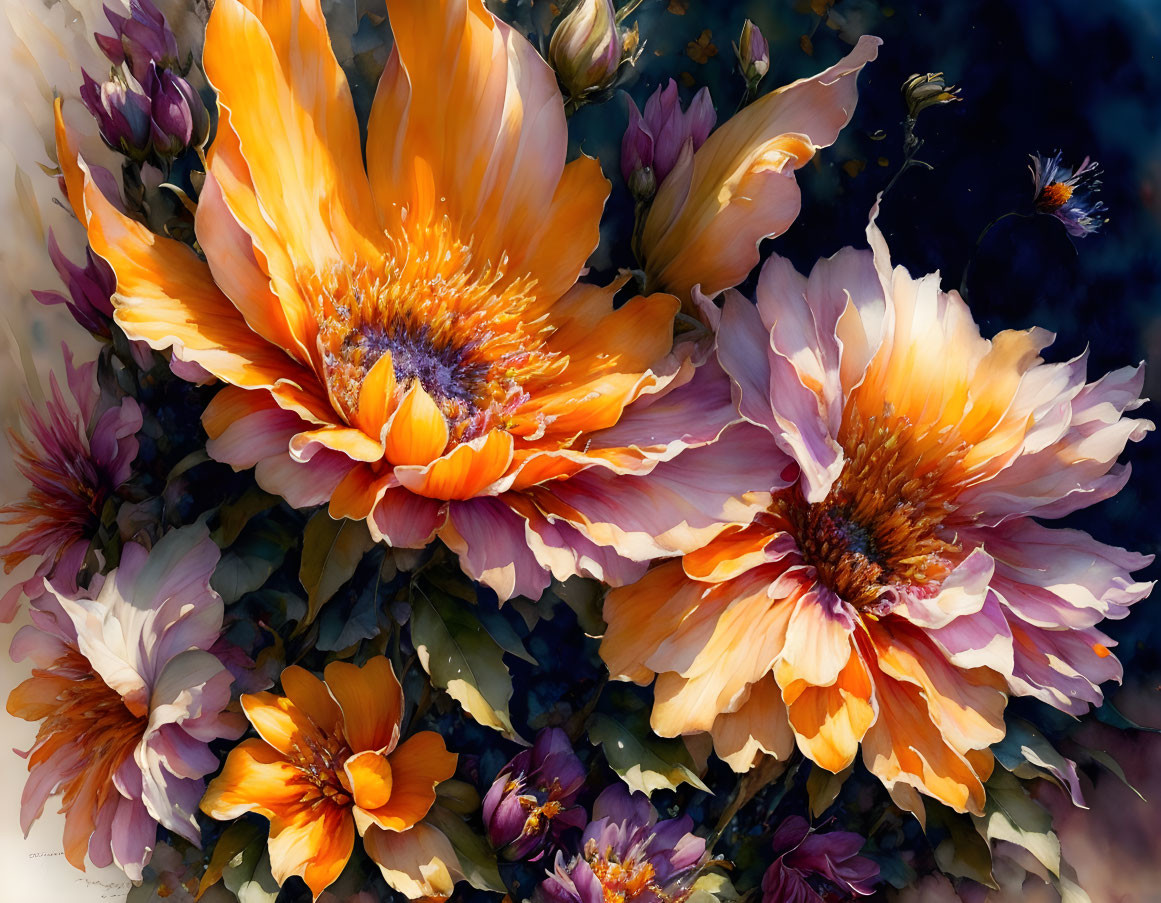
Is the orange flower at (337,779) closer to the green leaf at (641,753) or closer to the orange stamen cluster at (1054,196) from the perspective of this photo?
the green leaf at (641,753)

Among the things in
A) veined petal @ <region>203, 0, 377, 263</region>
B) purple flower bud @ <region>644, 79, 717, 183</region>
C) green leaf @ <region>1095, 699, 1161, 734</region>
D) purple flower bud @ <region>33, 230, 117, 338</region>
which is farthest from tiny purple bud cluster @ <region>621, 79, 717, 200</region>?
green leaf @ <region>1095, 699, 1161, 734</region>

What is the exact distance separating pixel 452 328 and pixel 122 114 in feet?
0.48

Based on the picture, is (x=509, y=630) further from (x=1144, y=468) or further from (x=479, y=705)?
(x=1144, y=468)

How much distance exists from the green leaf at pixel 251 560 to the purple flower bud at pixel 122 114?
0.51 ft

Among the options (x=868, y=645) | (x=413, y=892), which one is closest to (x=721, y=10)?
(x=868, y=645)

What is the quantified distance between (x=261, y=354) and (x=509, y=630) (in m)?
0.16

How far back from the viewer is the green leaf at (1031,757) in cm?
44

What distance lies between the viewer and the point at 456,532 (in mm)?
355

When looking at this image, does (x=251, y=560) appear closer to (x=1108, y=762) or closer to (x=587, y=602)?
(x=587, y=602)

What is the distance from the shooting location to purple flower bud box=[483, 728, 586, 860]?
0.42 meters

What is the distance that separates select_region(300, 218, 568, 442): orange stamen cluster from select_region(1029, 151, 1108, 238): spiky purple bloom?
0.71ft

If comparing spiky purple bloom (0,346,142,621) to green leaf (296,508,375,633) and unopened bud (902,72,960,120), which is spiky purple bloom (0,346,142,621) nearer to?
green leaf (296,508,375,633)

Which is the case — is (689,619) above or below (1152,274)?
below

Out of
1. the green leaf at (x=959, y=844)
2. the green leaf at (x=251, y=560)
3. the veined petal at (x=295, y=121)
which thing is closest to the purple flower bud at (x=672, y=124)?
the veined petal at (x=295, y=121)
